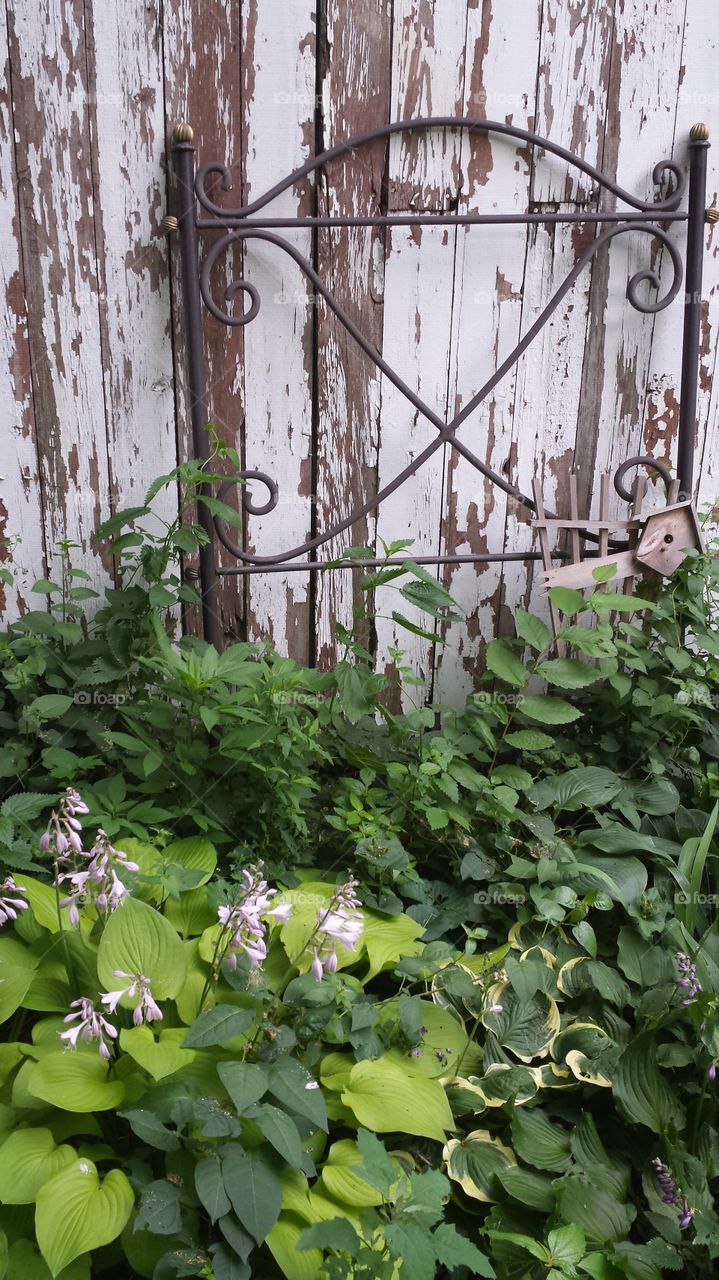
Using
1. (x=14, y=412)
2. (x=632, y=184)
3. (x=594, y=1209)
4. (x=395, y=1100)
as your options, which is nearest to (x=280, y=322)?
(x=14, y=412)

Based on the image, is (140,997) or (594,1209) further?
(594,1209)

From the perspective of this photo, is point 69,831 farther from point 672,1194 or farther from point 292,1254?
point 672,1194

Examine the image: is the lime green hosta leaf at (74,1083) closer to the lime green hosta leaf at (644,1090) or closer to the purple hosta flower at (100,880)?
the purple hosta flower at (100,880)

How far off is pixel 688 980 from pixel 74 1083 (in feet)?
3.36

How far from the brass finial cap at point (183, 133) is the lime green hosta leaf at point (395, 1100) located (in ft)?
6.08

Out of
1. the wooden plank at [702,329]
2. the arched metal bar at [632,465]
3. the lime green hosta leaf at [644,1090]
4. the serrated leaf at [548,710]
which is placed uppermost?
the wooden plank at [702,329]

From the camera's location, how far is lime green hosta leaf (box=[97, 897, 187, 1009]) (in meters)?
1.43

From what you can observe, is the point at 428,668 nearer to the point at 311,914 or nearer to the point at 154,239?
the point at 311,914

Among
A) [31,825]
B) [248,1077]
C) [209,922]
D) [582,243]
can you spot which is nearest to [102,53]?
[582,243]

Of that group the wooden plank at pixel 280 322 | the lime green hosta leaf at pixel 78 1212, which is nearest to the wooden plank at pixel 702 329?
the wooden plank at pixel 280 322

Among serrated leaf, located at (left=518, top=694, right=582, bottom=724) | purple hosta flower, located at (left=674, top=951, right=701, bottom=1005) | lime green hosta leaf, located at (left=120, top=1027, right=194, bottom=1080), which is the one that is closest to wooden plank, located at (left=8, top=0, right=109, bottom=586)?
serrated leaf, located at (left=518, top=694, right=582, bottom=724)

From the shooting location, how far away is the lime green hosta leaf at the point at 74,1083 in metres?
1.32

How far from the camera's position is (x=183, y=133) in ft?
6.29

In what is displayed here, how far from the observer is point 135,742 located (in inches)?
71.1
